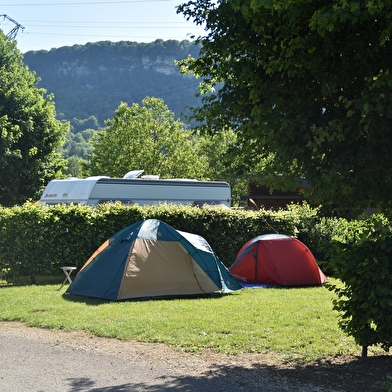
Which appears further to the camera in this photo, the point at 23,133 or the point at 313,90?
the point at 23,133

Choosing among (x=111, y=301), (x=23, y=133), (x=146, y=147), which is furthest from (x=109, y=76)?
(x=111, y=301)

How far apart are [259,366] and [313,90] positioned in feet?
10.5

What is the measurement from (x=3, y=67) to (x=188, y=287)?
17473mm

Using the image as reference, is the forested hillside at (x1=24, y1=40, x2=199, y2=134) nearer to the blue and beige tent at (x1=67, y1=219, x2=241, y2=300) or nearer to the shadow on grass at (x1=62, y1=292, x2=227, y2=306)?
the blue and beige tent at (x1=67, y1=219, x2=241, y2=300)

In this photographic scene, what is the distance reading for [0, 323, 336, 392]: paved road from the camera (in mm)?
6074

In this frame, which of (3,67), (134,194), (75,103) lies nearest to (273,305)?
(134,194)

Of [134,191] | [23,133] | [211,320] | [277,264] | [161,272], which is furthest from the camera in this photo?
[23,133]

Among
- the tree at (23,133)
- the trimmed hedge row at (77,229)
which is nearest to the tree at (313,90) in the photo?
the trimmed hedge row at (77,229)

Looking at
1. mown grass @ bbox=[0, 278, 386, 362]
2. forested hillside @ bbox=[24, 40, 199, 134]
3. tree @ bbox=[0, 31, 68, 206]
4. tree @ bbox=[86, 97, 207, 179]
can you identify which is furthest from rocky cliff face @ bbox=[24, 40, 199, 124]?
mown grass @ bbox=[0, 278, 386, 362]

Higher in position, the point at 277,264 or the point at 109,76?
the point at 109,76

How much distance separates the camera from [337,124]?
6152 millimetres

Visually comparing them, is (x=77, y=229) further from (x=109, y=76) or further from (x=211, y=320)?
(x=109, y=76)

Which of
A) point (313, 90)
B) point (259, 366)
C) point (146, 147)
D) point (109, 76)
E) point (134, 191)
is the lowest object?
point (259, 366)

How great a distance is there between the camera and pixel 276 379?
253 inches
